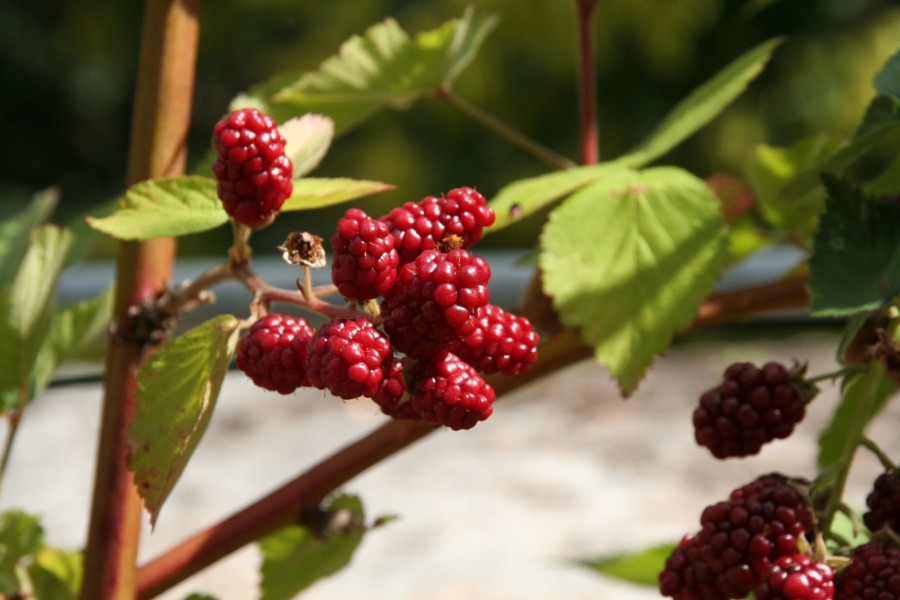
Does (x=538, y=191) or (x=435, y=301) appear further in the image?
(x=538, y=191)

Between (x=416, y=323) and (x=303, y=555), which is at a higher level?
(x=416, y=323)

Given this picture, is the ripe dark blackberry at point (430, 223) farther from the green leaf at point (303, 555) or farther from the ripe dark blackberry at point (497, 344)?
the green leaf at point (303, 555)

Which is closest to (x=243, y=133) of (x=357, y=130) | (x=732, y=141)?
(x=732, y=141)

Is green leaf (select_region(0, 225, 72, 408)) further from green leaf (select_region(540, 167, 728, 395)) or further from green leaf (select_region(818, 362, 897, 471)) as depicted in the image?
green leaf (select_region(818, 362, 897, 471))

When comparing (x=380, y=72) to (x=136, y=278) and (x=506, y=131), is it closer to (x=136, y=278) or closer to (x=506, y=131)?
(x=506, y=131)

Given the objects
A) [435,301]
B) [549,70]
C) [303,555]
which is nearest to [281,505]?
[303,555]

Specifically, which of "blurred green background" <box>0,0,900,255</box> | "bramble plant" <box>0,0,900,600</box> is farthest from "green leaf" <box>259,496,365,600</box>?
"blurred green background" <box>0,0,900,255</box>
